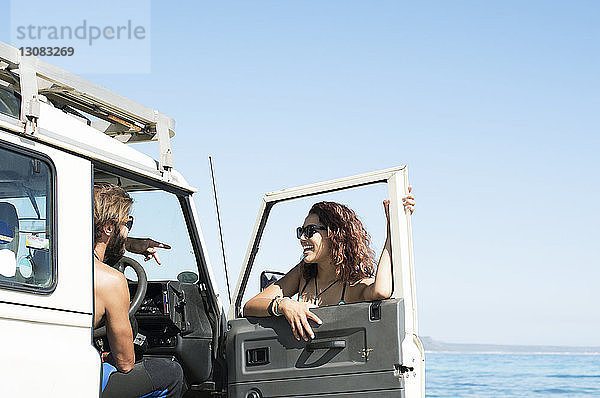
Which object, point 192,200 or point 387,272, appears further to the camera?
point 192,200

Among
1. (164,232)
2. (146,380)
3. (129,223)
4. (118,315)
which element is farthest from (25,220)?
→ (164,232)

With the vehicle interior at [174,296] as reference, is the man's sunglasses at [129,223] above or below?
above

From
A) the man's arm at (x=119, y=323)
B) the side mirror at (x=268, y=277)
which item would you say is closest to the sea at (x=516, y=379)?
the side mirror at (x=268, y=277)

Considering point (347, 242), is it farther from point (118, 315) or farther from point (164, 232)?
point (118, 315)

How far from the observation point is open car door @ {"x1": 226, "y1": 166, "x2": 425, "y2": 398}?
4.07 meters

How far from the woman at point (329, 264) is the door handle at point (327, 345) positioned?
221 mm

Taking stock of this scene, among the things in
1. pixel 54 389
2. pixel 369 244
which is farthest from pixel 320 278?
pixel 54 389

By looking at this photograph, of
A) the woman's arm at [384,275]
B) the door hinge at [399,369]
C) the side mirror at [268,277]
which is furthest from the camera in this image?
the side mirror at [268,277]

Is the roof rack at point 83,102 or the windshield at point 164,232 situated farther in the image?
the windshield at point 164,232

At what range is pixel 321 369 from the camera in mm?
4238

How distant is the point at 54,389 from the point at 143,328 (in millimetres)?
1432

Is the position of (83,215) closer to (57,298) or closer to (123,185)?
(57,298)

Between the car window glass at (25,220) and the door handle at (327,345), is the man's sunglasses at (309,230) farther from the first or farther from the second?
the car window glass at (25,220)

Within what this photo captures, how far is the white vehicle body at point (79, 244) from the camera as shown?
328 cm
